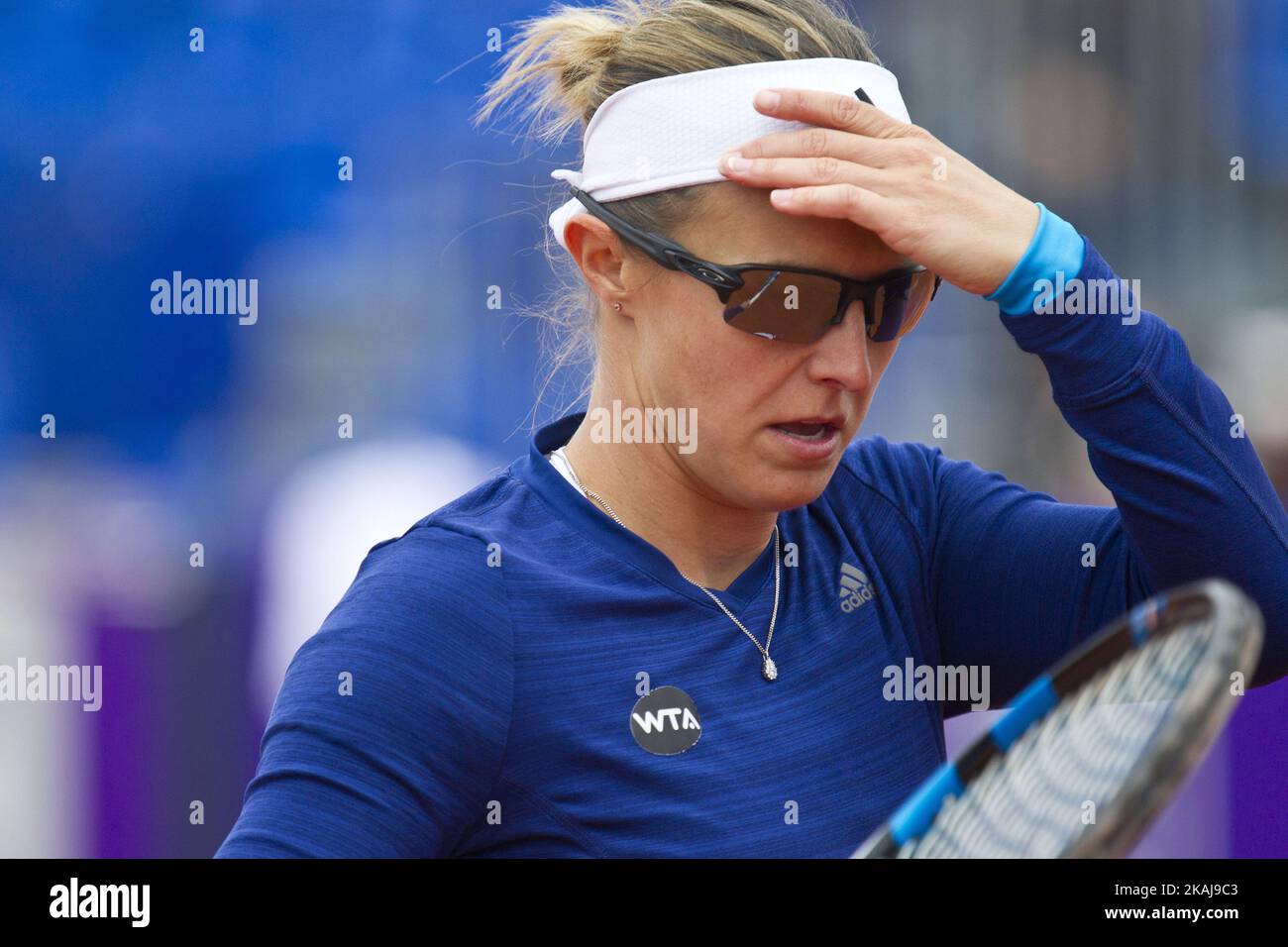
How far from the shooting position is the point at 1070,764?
3.74 ft

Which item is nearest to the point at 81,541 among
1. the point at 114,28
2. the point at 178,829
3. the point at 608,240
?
the point at 178,829

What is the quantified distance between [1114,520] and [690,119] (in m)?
0.77

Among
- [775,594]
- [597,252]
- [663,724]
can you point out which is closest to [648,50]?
[597,252]

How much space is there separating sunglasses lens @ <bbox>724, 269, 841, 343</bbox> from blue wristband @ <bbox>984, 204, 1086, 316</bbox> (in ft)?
0.69

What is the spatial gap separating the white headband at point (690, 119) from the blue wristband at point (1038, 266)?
0.27 m

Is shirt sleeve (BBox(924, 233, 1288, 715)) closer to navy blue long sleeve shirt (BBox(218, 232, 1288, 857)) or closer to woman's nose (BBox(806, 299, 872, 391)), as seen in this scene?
navy blue long sleeve shirt (BBox(218, 232, 1288, 857))

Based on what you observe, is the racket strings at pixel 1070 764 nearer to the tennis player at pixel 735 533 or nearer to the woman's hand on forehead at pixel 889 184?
the tennis player at pixel 735 533

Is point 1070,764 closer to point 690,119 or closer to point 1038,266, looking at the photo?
point 1038,266

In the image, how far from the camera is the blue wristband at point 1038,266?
166cm

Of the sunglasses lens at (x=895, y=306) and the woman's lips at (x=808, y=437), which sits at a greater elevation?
the sunglasses lens at (x=895, y=306)

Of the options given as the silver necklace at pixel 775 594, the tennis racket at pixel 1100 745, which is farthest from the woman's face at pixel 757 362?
the tennis racket at pixel 1100 745

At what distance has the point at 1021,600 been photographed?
74.0 inches

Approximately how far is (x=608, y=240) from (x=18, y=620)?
7.74ft

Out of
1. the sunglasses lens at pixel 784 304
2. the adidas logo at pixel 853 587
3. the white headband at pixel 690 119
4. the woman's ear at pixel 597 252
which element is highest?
the white headband at pixel 690 119
